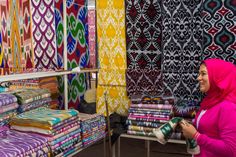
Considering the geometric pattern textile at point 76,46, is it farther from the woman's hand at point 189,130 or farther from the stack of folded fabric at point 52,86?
the woman's hand at point 189,130

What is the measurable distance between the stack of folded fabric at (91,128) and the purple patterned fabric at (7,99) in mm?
538

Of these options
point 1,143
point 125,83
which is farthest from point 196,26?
point 1,143

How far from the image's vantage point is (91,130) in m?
2.25

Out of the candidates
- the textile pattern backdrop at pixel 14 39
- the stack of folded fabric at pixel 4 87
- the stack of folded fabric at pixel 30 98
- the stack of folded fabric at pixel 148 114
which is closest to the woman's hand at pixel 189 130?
the stack of folded fabric at pixel 148 114

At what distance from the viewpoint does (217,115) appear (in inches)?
65.3

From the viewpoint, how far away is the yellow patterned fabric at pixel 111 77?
2809 mm

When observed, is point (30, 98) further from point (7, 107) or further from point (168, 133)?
point (168, 133)

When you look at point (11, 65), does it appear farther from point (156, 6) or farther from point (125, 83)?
point (156, 6)

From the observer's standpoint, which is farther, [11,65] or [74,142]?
[11,65]

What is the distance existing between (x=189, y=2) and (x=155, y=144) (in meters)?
2.19

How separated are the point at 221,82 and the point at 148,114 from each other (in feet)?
2.97

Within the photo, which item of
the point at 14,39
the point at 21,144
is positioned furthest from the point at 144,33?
the point at 14,39

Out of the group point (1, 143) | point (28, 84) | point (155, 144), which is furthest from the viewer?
point (155, 144)

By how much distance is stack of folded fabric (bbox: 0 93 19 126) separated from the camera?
1.85 metres
